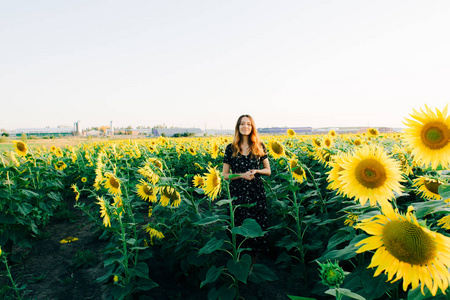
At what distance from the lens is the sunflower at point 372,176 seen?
5.18 ft

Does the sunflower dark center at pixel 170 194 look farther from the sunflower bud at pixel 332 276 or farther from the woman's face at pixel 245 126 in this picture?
the sunflower bud at pixel 332 276

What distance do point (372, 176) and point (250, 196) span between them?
237cm

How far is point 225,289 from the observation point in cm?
276

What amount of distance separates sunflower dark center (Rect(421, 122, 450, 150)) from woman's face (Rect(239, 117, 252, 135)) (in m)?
2.50

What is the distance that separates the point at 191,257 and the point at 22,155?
460 cm

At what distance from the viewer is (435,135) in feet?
4.95

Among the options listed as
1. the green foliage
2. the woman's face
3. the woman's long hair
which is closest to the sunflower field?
the woman's long hair

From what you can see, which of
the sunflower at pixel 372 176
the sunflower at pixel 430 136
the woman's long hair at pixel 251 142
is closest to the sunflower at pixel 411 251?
the sunflower at pixel 372 176

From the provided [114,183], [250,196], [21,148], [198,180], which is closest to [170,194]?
[198,180]

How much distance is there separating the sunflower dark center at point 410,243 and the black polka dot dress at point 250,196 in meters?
2.81

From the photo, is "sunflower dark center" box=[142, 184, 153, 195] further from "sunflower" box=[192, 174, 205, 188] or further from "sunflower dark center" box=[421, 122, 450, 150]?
"sunflower dark center" box=[421, 122, 450, 150]

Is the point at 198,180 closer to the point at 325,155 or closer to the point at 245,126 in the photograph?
the point at 245,126

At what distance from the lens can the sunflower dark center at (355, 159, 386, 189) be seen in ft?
5.27

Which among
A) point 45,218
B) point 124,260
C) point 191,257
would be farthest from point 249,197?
point 45,218
